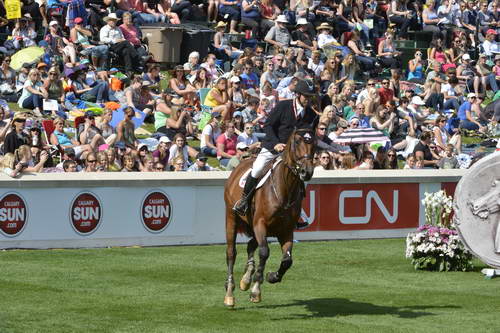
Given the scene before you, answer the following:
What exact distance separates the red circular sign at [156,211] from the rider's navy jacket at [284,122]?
5.54 m

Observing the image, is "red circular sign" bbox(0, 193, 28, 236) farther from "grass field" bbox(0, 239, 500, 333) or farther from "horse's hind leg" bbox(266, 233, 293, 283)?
"horse's hind leg" bbox(266, 233, 293, 283)

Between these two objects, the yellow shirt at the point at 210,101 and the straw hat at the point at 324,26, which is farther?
the straw hat at the point at 324,26

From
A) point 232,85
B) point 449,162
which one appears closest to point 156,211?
point 232,85

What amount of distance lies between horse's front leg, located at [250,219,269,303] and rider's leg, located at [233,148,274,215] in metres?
0.43

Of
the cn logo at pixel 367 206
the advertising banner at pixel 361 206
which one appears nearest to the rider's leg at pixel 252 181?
the advertising banner at pixel 361 206

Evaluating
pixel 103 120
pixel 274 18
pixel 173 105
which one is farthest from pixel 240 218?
pixel 274 18

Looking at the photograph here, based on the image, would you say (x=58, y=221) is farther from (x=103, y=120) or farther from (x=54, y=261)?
(x=103, y=120)

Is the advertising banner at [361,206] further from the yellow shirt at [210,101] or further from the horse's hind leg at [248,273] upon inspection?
the horse's hind leg at [248,273]

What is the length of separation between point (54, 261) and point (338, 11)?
19.2 metres

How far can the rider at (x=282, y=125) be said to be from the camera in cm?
1391

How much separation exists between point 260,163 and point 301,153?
1.14 metres

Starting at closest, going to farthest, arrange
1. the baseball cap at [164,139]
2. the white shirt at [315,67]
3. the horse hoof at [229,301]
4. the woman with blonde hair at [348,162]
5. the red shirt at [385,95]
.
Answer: the horse hoof at [229,301] → the baseball cap at [164,139] → the woman with blonde hair at [348,162] → the red shirt at [385,95] → the white shirt at [315,67]

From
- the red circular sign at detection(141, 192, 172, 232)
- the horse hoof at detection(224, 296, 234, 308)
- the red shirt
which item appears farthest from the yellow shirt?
the horse hoof at detection(224, 296, 234, 308)

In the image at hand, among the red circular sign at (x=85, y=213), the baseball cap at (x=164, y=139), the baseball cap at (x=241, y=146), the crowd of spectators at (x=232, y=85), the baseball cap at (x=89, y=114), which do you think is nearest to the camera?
the red circular sign at (x=85, y=213)
